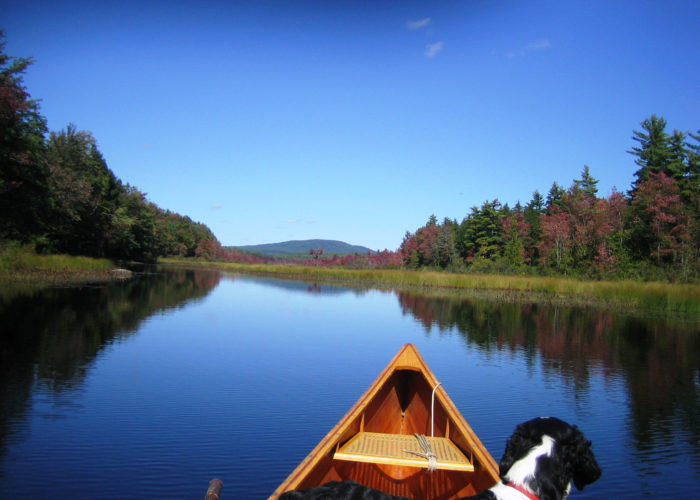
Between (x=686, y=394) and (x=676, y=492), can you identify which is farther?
(x=686, y=394)

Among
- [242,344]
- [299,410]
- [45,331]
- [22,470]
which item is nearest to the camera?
[22,470]

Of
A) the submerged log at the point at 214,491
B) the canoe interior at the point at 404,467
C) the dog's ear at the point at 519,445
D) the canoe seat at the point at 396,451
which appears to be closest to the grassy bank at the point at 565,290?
the canoe interior at the point at 404,467

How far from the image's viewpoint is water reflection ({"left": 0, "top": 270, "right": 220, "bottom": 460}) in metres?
6.68

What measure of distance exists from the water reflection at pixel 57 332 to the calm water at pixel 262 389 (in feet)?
0.17

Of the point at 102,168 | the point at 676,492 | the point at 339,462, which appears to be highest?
the point at 102,168

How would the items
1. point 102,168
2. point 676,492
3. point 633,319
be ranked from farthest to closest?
point 102,168
point 633,319
point 676,492

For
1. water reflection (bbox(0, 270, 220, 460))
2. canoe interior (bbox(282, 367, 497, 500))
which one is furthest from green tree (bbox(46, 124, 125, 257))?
canoe interior (bbox(282, 367, 497, 500))

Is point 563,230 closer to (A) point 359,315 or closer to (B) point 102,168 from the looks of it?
(A) point 359,315

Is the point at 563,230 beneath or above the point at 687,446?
above

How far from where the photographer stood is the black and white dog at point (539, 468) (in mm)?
2057

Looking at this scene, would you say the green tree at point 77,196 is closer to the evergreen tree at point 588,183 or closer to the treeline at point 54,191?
the treeline at point 54,191

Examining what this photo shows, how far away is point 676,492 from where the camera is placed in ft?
14.6

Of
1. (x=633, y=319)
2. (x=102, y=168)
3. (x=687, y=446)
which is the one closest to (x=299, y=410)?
(x=687, y=446)

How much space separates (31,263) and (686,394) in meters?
24.1
